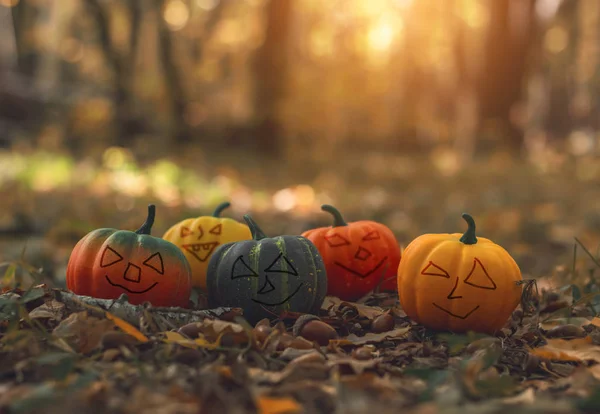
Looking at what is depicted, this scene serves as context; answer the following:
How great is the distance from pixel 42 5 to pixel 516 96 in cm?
1718

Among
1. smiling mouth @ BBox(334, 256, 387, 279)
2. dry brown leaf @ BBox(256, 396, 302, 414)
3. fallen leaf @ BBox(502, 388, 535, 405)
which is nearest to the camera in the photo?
dry brown leaf @ BBox(256, 396, 302, 414)

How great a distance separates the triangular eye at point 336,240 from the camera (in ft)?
10.8

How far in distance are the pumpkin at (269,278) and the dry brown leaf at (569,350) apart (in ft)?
2.88

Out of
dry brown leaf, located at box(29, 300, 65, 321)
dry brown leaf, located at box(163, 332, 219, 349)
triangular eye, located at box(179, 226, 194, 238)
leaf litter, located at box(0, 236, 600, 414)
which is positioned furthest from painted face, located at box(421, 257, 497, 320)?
dry brown leaf, located at box(29, 300, 65, 321)

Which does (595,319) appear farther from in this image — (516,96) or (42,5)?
(42,5)

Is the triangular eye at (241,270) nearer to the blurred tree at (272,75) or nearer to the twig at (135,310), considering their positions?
the twig at (135,310)

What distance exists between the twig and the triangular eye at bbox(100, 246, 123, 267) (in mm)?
152

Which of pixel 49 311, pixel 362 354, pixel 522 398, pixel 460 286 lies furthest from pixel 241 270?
pixel 522 398

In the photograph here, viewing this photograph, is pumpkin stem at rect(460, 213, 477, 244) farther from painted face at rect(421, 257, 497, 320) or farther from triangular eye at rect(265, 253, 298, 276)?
triangular eye at rect(265, 253, 298, 276)

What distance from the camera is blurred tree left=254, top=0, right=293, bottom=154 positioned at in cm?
1448

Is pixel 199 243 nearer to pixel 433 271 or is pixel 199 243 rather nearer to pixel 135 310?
pixel 135 310

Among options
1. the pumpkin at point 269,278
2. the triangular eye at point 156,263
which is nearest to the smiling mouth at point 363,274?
the pumpkin at point 269,278

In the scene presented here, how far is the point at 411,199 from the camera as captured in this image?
30.7ft

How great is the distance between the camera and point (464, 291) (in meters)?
2.73
